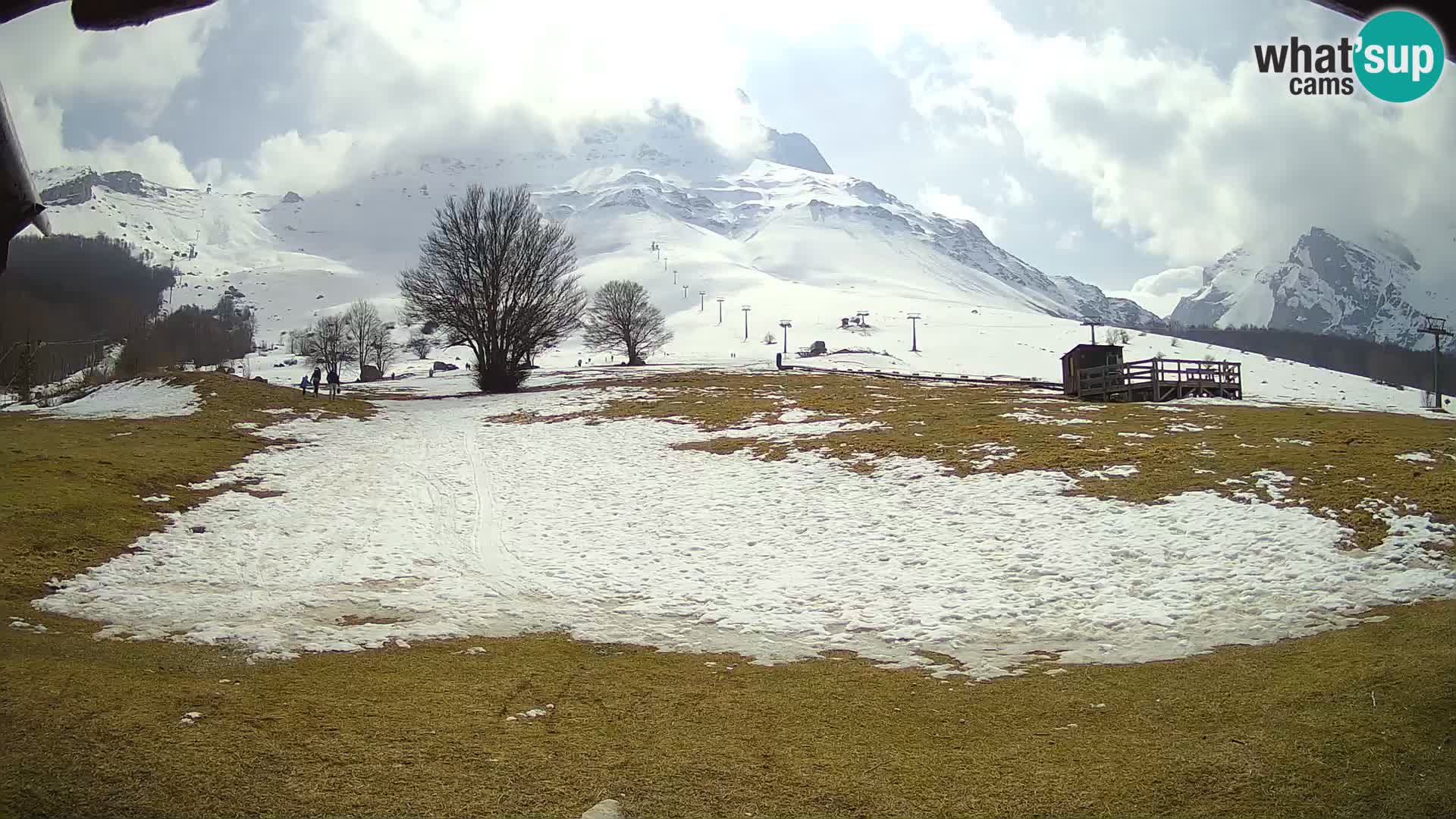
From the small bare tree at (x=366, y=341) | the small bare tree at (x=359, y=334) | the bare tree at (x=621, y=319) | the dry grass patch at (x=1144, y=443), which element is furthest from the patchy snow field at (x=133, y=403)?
the small bare tree at (x=359, y=334)

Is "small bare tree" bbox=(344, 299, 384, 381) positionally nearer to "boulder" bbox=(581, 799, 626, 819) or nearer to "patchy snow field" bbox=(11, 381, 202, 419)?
"patchy snow field" bbox=(11, 381, 202, 419)

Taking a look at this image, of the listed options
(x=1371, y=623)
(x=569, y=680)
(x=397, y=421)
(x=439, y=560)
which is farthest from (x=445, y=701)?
(x=397, y=421)

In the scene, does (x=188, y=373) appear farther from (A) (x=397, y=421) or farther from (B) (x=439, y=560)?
(B) (x=439, y=560)

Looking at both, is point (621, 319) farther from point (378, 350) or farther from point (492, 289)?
point (378, 350)

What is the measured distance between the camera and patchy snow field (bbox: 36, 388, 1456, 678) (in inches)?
451

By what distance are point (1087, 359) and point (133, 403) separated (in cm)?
4434

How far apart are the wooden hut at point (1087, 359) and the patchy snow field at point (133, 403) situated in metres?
39.2

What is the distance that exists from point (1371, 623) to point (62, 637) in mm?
16489

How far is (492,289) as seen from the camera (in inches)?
1921

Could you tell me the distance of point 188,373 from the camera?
4231 centimetres

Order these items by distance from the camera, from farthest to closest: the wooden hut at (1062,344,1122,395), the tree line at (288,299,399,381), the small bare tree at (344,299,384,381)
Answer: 1. the small bare tree at (344,299,384,381)
2. the tree line at (288,299,399,381)
3. the wooden hut at (1062,344,1122,395)

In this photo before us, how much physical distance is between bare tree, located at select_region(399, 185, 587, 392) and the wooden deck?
30456 millimetres

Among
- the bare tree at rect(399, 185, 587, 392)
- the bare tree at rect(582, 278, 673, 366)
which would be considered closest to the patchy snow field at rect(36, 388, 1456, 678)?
the bare tree at rect(399, 185, 587, 392)

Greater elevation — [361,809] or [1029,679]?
[361,809]
